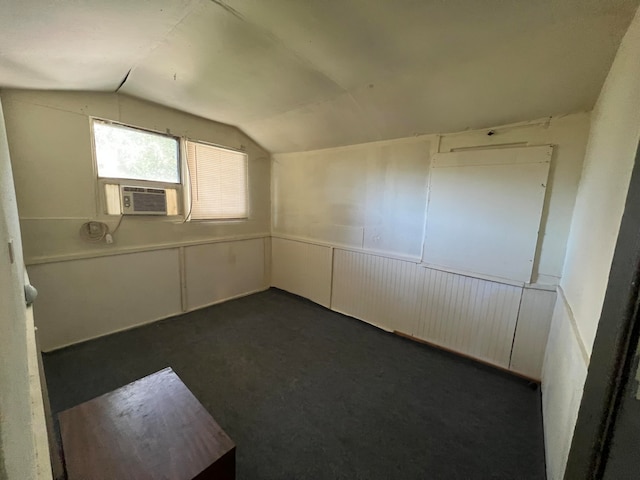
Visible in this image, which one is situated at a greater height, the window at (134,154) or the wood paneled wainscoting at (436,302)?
the window at (134,154)

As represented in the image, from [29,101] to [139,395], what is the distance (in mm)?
2565

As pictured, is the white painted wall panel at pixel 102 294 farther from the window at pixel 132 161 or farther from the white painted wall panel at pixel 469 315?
the white painted wall panel at pixel 469 315

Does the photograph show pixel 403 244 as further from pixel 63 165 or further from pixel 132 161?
pixel 63 165

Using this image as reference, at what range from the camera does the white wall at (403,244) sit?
2080 millimetres

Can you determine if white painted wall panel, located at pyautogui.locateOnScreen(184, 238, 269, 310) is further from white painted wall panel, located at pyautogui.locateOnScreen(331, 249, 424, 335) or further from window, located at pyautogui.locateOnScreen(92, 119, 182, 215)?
white painted wall panel, located at pyautogui.locateOnScreen(331, 249, 424, 335)

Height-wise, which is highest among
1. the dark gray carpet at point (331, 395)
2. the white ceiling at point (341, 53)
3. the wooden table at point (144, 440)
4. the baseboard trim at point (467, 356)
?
the white ceiling at point (341, 53)

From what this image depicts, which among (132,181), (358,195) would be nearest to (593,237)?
(358,195)

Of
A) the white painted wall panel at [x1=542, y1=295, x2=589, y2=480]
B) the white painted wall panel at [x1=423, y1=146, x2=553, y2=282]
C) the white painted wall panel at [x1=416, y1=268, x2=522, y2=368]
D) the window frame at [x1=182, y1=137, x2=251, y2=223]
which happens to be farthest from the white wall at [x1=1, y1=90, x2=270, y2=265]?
the white painted wall panel at [x1=542, y1=295, x2=589, y2=480]

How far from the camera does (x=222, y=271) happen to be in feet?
12.0

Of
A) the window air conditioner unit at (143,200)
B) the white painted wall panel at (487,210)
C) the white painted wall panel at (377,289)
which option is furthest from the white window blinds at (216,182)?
the white painted wall panel at (487,210)

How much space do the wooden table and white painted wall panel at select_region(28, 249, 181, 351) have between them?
5.54 feet

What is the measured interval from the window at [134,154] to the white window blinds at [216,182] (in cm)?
22

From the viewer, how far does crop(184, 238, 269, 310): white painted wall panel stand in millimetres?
3338

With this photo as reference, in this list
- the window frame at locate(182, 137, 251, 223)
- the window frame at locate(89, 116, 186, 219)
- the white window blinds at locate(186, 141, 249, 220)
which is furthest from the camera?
the white window blinds at locate(186, 141, 249, 220)
